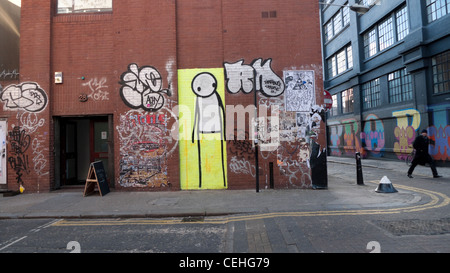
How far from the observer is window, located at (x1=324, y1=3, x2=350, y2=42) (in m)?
22.9

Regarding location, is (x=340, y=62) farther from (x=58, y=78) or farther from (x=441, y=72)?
(x=58, y=78)

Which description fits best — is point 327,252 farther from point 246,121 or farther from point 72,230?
point 246,121

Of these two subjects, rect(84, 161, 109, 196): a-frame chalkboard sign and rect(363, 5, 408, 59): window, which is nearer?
rect(84, 161, 109, 196): a-frame chalkboard sign

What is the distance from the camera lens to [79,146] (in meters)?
10.1

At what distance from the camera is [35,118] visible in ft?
28.5

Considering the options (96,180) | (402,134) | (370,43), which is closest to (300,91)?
(96,180)

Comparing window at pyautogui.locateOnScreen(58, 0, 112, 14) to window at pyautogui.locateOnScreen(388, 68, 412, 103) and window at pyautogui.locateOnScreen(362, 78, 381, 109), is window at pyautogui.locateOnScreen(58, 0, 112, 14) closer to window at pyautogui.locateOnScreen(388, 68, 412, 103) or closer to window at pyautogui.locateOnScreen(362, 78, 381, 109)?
window at pyautogui.locateOnScreen(388, 68, 412, 103)

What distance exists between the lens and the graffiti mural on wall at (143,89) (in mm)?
8516

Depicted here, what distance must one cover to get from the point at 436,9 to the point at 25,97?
18.9m

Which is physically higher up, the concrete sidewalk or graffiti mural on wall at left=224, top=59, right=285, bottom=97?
graffiti mural on wall at left=224, top=59, right=285, bottom=97

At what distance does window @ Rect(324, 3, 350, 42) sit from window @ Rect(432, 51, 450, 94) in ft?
33.5

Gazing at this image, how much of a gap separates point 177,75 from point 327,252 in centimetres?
675

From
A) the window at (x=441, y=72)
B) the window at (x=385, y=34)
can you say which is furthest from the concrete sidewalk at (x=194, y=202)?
the window at (x=385, y=34)

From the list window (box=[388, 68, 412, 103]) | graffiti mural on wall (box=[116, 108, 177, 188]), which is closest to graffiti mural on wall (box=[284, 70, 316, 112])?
graffiti mural on wall (box=[116, 108, 177, 188])
